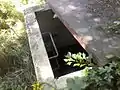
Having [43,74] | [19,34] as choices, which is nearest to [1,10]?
[19,34]

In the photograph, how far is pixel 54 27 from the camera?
415 centimetres

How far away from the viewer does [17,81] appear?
3.19 metres

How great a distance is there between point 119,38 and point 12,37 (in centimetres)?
254

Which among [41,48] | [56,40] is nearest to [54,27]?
[56,40]

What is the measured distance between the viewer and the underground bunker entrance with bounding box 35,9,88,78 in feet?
12.3

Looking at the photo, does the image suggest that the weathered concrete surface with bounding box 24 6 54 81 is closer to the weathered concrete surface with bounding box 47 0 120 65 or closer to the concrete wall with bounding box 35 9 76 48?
the concrete wall with bounding box 35 9 76 48

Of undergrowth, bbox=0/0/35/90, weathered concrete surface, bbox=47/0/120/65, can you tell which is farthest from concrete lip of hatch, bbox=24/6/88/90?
undergrowth, bbox=0/0/35/90

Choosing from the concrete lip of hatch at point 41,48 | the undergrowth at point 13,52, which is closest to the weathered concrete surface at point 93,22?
the concrete lip of hatch at point 41,48

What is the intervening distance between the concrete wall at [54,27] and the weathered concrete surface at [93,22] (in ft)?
2.15

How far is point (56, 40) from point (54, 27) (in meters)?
0.25

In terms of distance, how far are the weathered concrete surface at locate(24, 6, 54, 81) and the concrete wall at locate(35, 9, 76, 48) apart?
0.69ft

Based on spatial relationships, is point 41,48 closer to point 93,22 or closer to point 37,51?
point 37,51

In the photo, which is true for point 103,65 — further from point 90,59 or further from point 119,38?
point 119,38

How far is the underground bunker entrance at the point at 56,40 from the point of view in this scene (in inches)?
148
